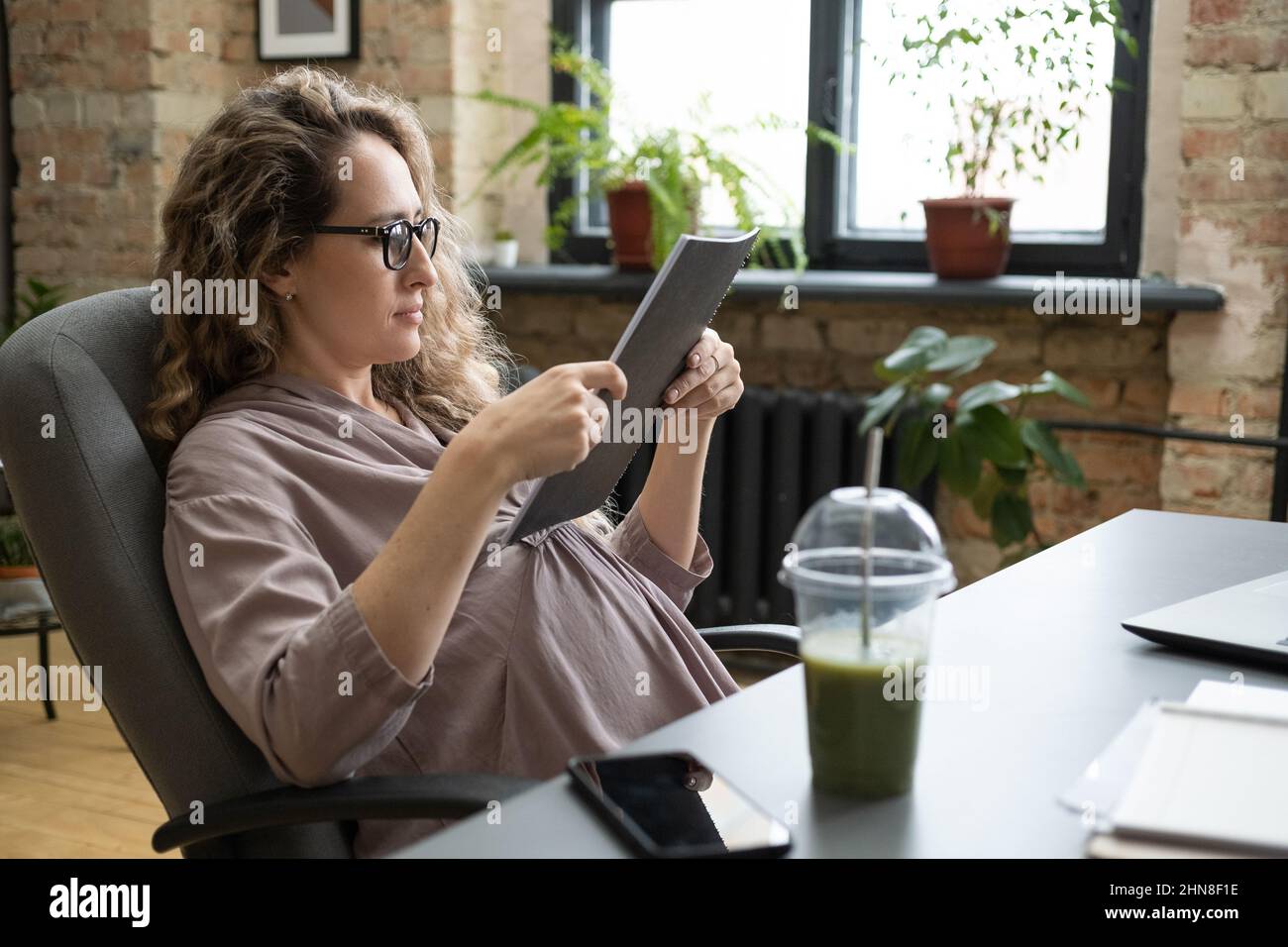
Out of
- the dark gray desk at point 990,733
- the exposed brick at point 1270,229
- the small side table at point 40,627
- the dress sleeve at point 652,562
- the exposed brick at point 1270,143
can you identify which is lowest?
the small side table at point 40,627

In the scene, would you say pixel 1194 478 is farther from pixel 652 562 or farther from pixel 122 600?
pixel 122 600

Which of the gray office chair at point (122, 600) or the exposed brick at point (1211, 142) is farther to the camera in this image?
the exposed brick at point (1211, 142)

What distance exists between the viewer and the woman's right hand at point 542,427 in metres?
1.06

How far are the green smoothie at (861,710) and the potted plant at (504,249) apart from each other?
2.91 meters

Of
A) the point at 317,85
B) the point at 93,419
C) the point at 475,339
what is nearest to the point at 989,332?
the point at 475,339

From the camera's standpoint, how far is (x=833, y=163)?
3.35 meters

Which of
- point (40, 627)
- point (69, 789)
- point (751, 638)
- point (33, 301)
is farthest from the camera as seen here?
point (33, 301)

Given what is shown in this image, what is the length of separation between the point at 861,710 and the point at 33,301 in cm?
366

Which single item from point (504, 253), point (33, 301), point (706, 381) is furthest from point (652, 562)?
point (33, 301)

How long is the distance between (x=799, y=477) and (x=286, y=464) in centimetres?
212

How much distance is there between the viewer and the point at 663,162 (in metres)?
3.19

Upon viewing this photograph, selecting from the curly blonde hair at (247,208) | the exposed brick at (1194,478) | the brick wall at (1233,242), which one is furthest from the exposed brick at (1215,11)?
the curly blonde hair at (247,208)

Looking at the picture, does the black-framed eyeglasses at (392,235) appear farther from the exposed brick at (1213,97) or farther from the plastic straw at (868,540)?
the exposed brick at (1213,97)
